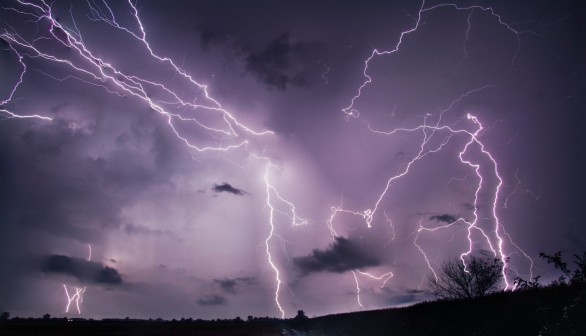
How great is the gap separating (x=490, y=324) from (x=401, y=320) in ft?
19.1

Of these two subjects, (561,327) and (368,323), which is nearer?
(561,327)

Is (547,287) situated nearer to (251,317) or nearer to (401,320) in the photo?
(401,320)

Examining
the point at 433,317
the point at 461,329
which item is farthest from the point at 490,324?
the point at 433,317

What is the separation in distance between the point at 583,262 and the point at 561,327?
309 cm

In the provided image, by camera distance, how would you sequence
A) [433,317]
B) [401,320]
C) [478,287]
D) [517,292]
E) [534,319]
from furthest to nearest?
[478,287]
[401,320]
[433,317]
[517,292]
[534,319]

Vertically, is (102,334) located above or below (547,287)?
below

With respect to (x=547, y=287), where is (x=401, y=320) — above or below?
below

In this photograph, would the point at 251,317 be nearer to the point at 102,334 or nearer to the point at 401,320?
the point at 102,334

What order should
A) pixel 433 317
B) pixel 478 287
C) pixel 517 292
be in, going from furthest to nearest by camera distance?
pixel 478 287 < pixel 433 317 < pixel 517 292

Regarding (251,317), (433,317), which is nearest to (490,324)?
(433,317)

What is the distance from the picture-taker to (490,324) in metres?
8.49

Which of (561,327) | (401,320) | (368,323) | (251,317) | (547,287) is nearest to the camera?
(561,327)

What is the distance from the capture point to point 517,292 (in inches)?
357

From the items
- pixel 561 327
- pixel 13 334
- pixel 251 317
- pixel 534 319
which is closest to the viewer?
pixel 561 327
